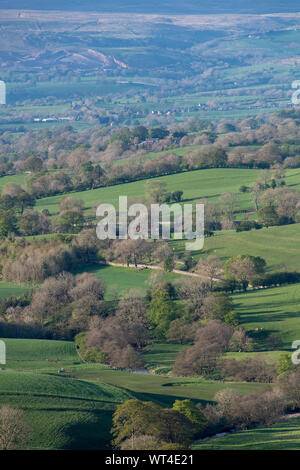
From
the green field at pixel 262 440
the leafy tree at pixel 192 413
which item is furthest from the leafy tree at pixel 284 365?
the leafy tree at pixel 192 413

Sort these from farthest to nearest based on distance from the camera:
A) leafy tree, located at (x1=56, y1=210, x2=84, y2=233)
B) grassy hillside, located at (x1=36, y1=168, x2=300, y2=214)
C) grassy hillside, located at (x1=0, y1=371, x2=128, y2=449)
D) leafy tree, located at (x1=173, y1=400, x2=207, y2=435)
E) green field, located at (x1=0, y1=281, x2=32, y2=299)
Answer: grassy hillside, located at (x1=36, y1=168, x2=300, y2=214), leafy tree, located at (x1=56, y1=210, x2=84, y2=233), green field, located at (x1=0, y1=281, x2=32, y2=299), leafy tree, located at (x1=173, y1=400, x2=207, y2=435), grassy hillside, located at (x1=0, y1=371, x2=128, y2=449)

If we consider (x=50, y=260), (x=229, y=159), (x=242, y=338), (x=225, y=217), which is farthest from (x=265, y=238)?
(x=229, y=159)

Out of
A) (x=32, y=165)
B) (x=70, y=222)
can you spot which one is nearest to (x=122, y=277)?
(x=70, y=222)

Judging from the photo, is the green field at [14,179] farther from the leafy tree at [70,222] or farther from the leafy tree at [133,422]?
the leafy tree at [133,422]

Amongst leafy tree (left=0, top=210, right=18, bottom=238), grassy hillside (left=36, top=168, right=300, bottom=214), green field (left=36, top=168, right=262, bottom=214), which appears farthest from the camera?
green field (left=36, top=168, right=262, bottom=214)

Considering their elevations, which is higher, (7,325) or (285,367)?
(285,367)

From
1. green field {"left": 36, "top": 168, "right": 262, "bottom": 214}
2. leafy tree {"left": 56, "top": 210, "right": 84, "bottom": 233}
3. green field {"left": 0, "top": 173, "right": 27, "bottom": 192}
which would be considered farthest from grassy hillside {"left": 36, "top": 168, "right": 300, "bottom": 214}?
green field {"left": 0, "top": 173, "right": 27, "bottom": 192}

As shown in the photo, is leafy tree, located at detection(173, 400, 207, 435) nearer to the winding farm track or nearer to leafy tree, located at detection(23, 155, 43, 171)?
the winding farm track

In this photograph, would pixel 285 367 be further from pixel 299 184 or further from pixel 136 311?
pixel 299 184

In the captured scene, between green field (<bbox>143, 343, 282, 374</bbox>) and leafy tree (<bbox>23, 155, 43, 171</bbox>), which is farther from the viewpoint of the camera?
leafy tree (<bbox>23, 155, 43, 171</bbox>)
